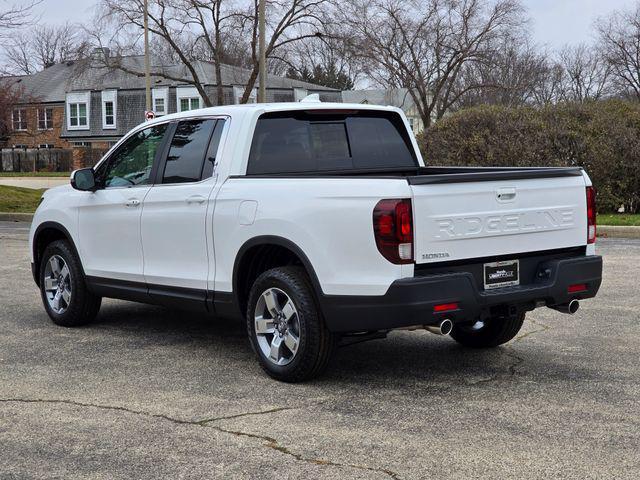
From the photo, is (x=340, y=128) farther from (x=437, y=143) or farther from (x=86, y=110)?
(x=86, y=110)

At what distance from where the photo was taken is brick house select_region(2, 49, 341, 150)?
220 feet

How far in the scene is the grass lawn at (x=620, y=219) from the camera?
1584 centimetres

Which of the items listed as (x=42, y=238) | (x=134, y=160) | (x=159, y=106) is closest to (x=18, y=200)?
(x=42, y=238)

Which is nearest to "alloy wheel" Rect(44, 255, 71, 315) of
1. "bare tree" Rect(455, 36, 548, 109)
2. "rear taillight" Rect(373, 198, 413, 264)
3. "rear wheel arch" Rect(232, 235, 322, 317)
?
"rear wheel arch" Rect(232, 235, 322, 317)

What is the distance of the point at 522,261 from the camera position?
18.7ft

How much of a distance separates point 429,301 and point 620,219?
1227cm

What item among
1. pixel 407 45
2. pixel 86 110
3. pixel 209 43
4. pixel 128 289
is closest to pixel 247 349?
pixel 128 289

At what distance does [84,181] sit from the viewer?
24.4 ft

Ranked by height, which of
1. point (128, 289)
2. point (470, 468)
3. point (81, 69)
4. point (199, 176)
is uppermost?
point (81, 69)

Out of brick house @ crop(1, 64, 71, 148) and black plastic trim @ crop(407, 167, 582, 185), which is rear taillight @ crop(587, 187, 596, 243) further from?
brick house @ crop(1, 64, 71, 148)

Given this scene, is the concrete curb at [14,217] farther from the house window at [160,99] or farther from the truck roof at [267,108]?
the house window at [160,99]

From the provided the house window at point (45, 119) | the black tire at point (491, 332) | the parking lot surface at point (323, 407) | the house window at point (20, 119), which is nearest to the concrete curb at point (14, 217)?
the parking lot surface at point (323, 407)

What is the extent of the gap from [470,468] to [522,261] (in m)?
1.93

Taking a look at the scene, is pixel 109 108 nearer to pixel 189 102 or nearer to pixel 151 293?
pixel 189 102
